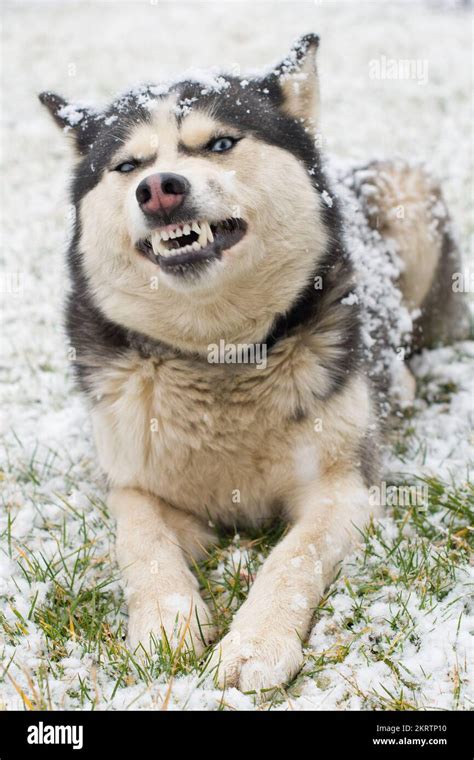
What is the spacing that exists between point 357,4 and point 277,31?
12.2 feet

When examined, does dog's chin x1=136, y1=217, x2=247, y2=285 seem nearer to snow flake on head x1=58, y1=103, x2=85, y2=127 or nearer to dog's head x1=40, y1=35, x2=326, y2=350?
dog's head x1=40, y1=35, x2=326, y2=350

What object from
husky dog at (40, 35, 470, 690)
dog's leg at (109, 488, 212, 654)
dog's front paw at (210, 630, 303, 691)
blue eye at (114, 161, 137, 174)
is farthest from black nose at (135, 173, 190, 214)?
dog's front paw at (210, 630, 303, 691)

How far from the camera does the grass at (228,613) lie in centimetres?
200

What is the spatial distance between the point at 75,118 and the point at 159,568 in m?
1.99

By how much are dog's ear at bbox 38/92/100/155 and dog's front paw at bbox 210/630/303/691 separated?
2.18 m

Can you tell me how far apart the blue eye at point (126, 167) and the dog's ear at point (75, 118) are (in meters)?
0.38

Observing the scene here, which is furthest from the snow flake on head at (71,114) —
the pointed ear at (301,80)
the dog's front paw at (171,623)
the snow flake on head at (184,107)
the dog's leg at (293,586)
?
the dog's front paw at (171,623)

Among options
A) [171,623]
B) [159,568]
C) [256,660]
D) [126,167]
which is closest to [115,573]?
[159,568]

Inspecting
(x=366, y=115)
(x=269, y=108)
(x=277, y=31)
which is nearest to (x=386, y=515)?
(x=269, y=108)

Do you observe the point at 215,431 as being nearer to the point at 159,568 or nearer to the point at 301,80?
the point at 159,568

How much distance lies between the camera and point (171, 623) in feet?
7.50

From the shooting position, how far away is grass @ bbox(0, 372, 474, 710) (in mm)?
2002
